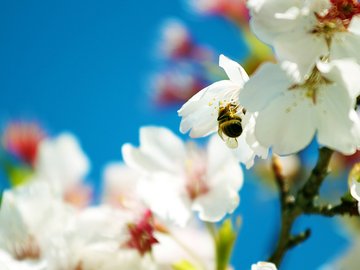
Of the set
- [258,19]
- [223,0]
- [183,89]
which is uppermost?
[223,0]

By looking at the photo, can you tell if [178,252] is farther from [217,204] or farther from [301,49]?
[301,49]

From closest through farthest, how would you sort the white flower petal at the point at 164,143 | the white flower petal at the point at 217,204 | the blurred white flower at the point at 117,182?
the white flower petal at the point at 217,204 < the white flower petal at the point at 164,143 < the blurred white flower at the point at 117,182

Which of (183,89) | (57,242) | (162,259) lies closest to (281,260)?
(162,259)

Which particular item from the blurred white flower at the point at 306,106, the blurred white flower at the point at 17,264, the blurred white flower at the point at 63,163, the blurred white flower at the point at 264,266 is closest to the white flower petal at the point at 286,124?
the blurred white flower at the point at 306,106

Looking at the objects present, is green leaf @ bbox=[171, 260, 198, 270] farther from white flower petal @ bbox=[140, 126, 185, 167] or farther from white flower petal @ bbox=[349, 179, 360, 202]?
white flower petal @ bbox=[349, 179, 360, 202]

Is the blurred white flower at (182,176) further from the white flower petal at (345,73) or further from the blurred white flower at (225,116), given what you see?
the white flower petal at (345,73)

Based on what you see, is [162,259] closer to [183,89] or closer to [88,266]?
[88,266]

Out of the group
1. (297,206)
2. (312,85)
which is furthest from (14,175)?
(312,85)
